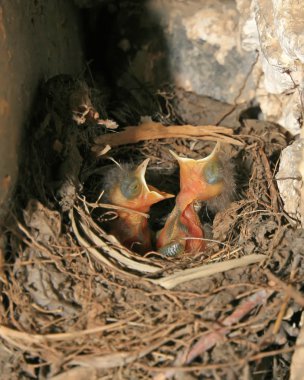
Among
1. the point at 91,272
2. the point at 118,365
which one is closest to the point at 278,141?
the point at 91,272

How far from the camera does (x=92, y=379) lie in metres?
1.34

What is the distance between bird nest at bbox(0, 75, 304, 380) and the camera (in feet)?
4.39

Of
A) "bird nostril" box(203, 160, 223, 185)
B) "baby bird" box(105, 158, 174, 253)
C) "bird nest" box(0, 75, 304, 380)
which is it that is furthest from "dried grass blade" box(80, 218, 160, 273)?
"bird nostril" box(203, 160, 223, 185)

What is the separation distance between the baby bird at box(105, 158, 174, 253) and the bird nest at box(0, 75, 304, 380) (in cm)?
8

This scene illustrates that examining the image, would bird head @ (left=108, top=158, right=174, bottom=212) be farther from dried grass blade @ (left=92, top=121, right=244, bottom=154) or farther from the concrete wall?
the concrete wall

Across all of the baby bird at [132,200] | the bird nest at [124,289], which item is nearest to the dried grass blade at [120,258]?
the bird nest at [124,289]

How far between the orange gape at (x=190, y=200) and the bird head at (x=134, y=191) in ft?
0.28

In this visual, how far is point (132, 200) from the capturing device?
1.91 metres

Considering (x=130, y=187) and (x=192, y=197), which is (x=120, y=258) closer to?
(x=130, y=187)

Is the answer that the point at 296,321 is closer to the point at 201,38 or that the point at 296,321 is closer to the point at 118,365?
the point at 118,365

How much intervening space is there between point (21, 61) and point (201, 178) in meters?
0.67

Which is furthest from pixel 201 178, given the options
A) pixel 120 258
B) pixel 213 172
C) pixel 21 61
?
pixel 21 61

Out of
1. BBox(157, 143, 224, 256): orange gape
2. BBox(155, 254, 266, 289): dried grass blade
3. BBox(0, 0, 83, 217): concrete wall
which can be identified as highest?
BBox(0, 0, 83, 217): concrete wall

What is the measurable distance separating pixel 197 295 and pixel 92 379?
0.31 metres
